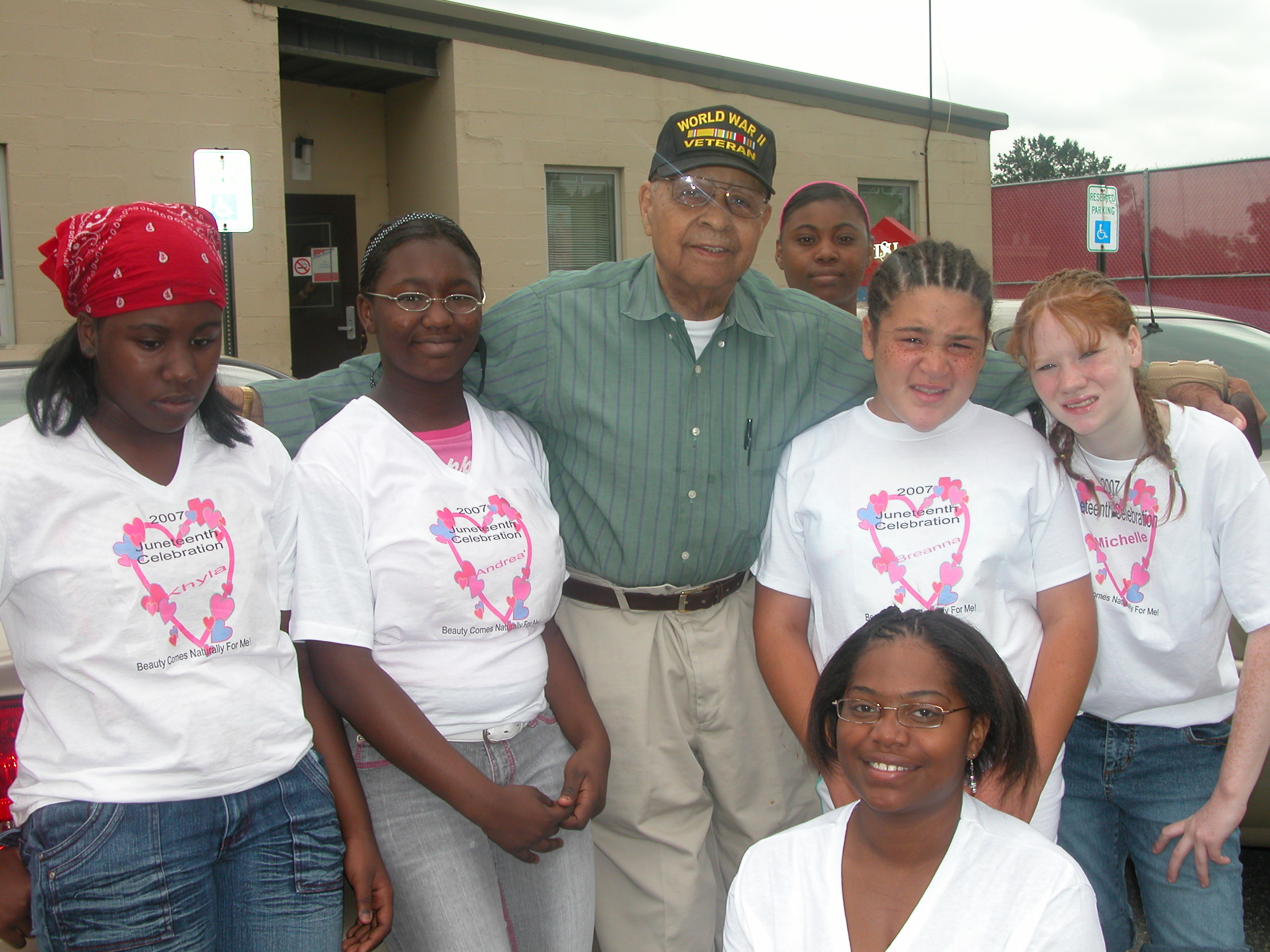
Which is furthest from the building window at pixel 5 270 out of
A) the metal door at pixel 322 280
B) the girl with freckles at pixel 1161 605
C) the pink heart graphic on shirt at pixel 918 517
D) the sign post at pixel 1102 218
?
the sign post at pixel 1102 218

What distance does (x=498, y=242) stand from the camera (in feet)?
32.3

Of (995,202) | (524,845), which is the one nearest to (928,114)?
(995,202)

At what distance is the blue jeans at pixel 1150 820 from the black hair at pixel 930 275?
3.14 ft

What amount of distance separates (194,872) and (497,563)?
0.76 meters

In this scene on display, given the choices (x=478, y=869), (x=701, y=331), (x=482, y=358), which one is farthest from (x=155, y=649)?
(x=701, y=331)

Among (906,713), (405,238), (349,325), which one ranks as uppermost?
(349,325)

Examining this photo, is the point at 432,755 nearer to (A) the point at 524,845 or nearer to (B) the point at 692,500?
(A) the point at 524,845

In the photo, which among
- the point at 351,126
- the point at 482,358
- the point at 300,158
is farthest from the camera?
the point at 351,126

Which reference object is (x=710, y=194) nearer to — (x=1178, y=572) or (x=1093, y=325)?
(x=1093, y=325)

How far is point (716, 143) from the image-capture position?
8.57 ft

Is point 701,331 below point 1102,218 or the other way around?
below

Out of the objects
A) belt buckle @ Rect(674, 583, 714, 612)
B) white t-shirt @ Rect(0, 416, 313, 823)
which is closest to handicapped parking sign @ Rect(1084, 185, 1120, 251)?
belt buckle @ Rect(674, 583, 714, 612)

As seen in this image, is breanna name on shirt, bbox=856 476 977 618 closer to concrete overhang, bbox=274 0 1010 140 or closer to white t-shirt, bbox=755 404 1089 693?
white t-shirt, bbox=755 404 1089 693

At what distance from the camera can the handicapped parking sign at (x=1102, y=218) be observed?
9.32 metres
